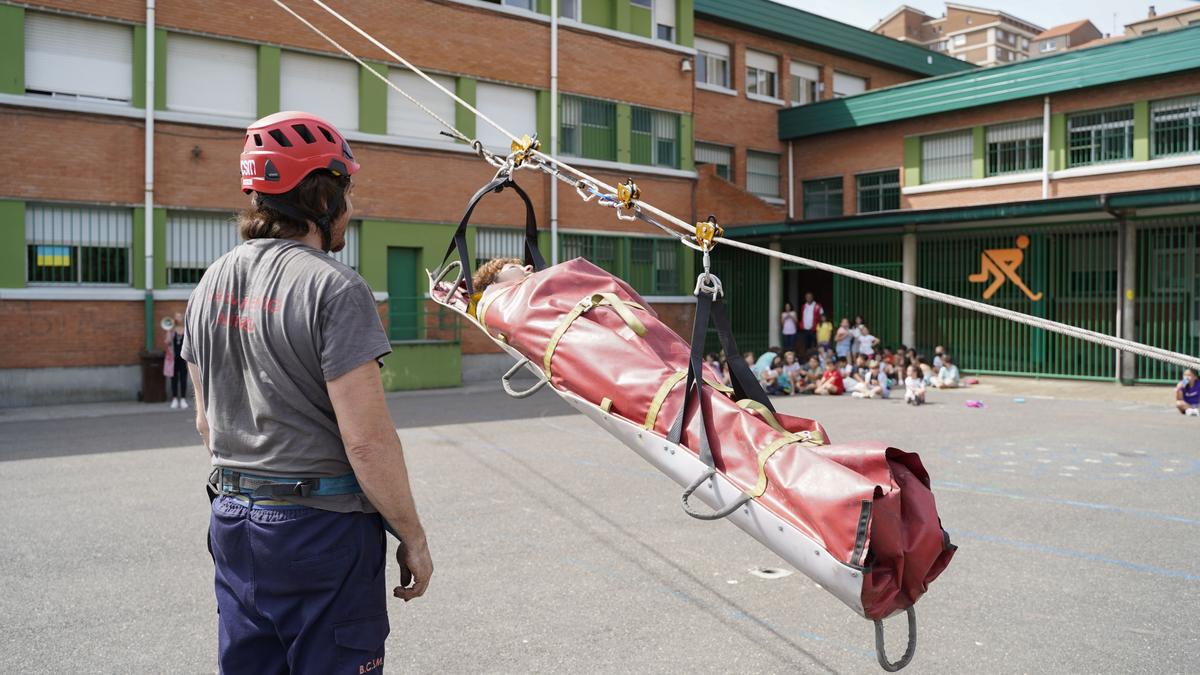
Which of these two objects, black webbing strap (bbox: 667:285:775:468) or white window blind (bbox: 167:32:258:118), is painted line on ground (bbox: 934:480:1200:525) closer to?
black webbing strap (bbox: 667:285:775:468)

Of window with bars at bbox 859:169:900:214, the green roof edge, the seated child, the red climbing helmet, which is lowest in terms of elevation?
the seated child

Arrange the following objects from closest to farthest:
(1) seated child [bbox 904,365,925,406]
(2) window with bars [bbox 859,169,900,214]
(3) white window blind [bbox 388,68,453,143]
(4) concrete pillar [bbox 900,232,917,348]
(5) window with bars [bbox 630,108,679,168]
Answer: (1) seated child [bbox 904,365,925,406]
(3) white window blind [bbox 388,68,453,143]
(4) concrete pillar [bbox 900,232,917,348]
(5) window with bars [bbox 630,108,679,168]
(2) window with bars [bbox 859,169,900,214]

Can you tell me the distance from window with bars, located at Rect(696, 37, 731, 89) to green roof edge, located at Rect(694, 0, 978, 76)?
0.83 m

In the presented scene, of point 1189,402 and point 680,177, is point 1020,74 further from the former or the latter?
point 1189,402

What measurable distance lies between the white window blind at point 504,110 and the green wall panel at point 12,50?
9.55 meters

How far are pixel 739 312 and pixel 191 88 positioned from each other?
53.0 ft

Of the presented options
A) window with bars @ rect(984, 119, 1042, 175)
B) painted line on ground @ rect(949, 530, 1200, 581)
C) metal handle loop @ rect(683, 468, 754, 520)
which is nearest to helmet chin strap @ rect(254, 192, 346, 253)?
metal handle loop @ rect(683, 468, 754, 520)

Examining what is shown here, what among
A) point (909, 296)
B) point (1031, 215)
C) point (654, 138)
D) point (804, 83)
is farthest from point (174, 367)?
point (804, 83)

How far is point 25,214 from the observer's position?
1631cm

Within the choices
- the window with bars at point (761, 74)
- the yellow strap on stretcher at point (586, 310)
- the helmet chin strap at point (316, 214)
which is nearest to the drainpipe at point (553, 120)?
the window with bars at point (761, 74)

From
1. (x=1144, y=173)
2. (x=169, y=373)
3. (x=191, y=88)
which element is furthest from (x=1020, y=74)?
(x=169, y=373)

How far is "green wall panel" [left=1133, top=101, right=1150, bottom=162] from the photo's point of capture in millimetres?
22078

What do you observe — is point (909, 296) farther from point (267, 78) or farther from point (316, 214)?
point (316, 214)

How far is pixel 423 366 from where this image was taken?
1936 cm
